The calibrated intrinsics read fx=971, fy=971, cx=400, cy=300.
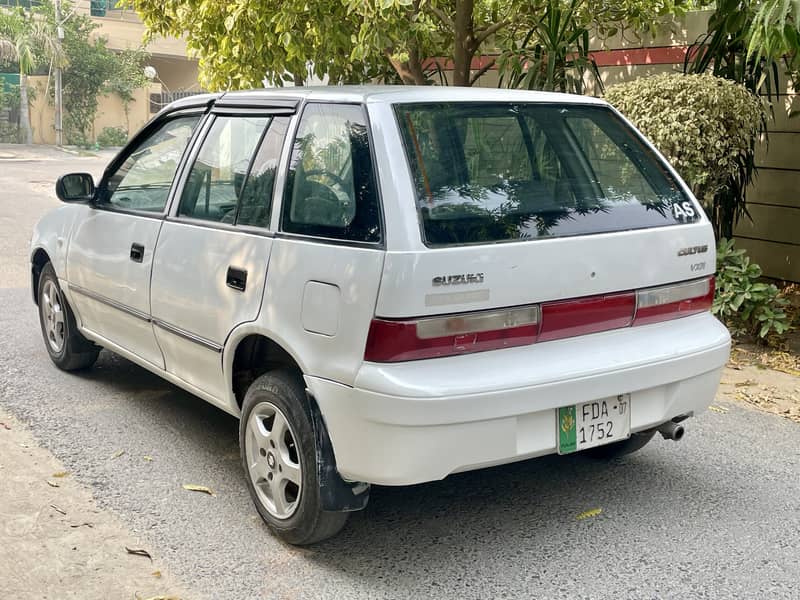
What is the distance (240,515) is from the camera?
3.97 m

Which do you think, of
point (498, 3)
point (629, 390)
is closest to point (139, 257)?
point (629, 390)

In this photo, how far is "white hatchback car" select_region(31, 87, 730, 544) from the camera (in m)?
3.21

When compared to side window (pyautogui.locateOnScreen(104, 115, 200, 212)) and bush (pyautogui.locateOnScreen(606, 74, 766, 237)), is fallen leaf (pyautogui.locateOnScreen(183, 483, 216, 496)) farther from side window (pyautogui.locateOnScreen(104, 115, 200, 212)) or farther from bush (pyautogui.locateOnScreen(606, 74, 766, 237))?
bush (pyautogui.locateOnScreen(606, 74, 766, 237))

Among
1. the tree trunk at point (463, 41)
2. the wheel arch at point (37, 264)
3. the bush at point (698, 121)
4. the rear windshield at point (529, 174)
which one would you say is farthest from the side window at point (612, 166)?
the tree trunk at point (463, 41)

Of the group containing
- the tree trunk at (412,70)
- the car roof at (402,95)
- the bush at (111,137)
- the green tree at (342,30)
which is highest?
the green tree at (342,30)

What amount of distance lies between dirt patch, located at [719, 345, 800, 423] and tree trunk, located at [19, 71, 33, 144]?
35.0 metres

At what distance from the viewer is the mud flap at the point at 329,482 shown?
11.2ft

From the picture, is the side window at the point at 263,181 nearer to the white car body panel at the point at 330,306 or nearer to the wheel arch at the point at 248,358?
the white car body panel at the point at 330,306

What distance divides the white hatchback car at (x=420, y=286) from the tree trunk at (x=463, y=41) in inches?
183

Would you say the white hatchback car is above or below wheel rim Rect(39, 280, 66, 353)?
above

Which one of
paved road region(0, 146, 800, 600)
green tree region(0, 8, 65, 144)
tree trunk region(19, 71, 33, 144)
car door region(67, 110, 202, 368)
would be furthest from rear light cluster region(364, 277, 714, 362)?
tree trunk region(19, 71, 33, 144)

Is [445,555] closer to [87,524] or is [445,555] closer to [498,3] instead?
[87,524]

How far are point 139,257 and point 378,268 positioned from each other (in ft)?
5.99

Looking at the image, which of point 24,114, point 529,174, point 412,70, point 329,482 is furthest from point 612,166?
point 24,114
